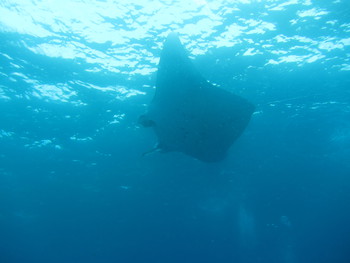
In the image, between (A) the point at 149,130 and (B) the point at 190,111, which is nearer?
(B) the point at 190,111

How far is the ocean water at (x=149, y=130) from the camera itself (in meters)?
9.79

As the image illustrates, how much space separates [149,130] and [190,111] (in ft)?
22.8

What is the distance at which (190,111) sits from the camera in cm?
910

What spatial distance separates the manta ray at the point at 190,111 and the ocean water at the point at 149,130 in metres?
2.34

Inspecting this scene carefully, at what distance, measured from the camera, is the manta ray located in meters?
8.23

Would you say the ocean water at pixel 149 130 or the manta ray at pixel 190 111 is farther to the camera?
the ocean water at pixel 149 130

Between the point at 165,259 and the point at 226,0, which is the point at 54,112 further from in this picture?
the point at 165,259

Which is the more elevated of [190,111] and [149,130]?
[149,130]

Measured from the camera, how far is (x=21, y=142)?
17.7m

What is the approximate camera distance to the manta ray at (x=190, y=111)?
8.23m

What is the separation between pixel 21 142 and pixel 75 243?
30138 mm

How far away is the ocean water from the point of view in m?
9.79

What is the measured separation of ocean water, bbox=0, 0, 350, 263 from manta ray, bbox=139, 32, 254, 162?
234cm

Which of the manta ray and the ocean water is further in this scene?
the ocean water
